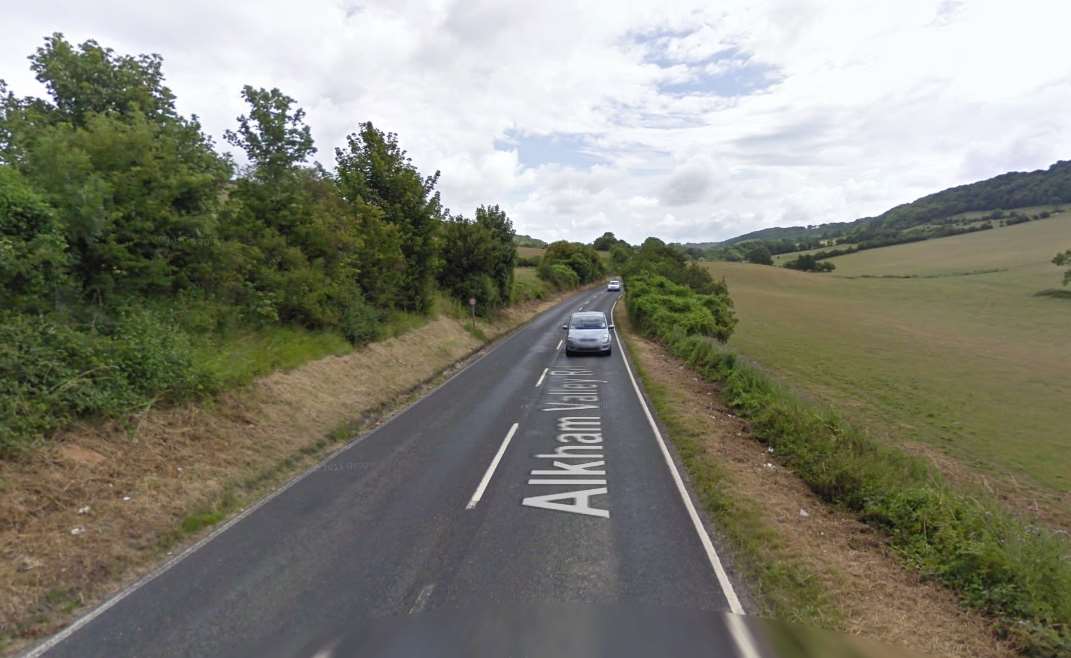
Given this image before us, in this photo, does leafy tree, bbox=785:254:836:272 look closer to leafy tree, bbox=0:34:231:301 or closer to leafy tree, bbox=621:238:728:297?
leafy tree, bbox=621:238:728:297

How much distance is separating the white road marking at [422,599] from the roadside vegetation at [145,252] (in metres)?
4.96

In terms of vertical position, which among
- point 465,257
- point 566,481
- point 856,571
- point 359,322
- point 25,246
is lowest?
point 856,571

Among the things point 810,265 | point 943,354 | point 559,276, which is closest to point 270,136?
point 943,354

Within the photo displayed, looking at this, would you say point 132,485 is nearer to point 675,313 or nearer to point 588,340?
point 588,340

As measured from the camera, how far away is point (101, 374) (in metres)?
7.82

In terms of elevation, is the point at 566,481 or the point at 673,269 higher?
the point at 673,269

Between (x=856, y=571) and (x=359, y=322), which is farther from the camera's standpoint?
(x=359, y=322)

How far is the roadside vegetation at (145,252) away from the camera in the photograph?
7402 millimetres

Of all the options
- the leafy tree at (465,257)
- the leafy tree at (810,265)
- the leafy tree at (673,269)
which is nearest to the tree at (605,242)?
the leafy tree at (810,265)

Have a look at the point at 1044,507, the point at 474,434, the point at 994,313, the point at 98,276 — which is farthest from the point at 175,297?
the point at 994,313

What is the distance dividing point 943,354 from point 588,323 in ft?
69.7

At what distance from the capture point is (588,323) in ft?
72.3

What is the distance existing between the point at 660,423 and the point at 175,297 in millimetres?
9613

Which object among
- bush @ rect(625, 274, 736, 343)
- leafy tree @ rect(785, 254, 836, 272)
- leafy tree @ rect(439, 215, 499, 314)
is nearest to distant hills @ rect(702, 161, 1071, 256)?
leafy tree @ rect(785, 254, 836, 272)
